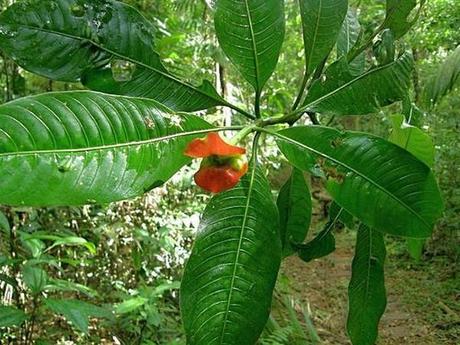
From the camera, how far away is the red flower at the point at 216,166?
0.55 metres

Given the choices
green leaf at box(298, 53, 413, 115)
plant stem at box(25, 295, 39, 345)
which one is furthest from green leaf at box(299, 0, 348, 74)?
plant stem at box(25, 295, 39, 345)

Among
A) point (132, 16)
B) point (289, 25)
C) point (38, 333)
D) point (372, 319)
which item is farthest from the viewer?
point (289, 25)

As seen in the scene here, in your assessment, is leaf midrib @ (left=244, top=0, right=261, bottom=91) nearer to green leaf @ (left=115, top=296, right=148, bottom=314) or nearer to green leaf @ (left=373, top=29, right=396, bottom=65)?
green leaf @ (left=373, top=29, right=396, bottom=65)

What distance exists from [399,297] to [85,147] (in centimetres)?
440

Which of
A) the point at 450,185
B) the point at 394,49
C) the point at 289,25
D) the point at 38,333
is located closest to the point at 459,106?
the point at 450,185

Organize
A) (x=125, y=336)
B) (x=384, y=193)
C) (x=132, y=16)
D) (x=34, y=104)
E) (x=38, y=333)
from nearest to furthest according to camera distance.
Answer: (x=34, y=104) → (x=384, y=193) → (x=132, y=16) → (x=38, y=333) → (x=125, y=336)

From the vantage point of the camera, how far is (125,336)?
2.65 m

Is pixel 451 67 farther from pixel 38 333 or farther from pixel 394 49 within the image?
pixel 38 333

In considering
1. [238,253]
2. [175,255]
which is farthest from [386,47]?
[175,255]

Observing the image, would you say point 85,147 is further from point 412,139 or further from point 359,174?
point 412,139

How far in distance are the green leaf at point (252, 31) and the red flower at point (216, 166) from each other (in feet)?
0.72

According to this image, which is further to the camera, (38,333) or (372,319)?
(38,333)

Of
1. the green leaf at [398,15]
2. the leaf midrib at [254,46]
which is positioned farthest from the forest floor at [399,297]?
the leaf midrib at [254,46]

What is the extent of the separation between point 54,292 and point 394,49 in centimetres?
222
